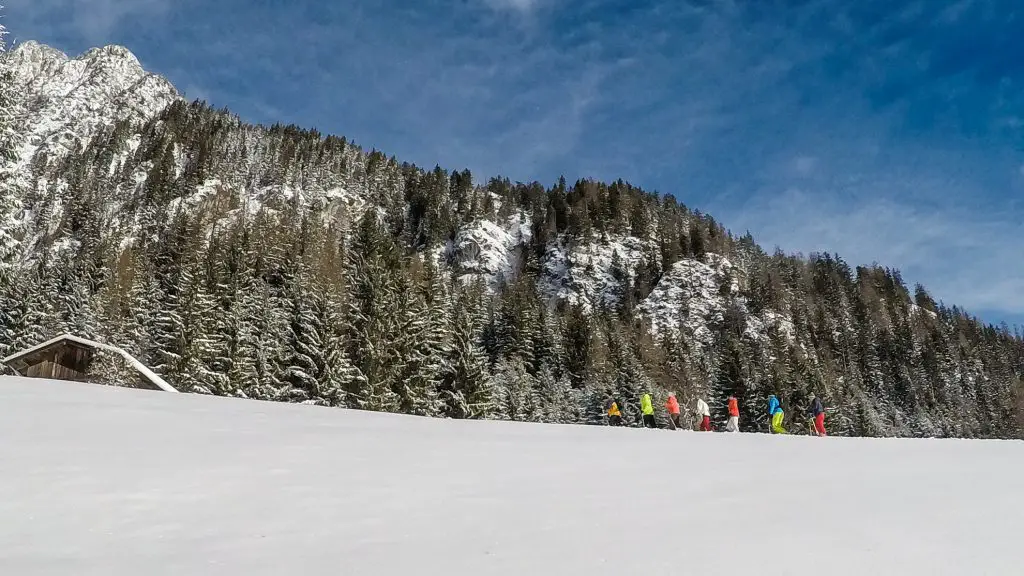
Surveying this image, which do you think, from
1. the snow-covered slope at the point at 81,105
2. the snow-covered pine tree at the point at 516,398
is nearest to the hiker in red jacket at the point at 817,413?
the snow-covered pine tree at the point at 516,398

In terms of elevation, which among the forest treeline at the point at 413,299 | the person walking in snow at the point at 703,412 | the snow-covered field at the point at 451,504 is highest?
the forest treeline at the point at 413,299

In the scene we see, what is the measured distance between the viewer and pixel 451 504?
7188 mm

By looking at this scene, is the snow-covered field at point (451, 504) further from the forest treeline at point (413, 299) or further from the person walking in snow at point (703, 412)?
the forest treeline at point (413, 299)

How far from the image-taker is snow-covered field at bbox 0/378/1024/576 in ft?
16.5

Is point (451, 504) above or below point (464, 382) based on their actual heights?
below

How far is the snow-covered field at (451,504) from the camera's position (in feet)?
16.5

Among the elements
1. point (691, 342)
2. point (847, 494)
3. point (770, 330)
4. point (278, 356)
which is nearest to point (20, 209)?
point (278, 356)

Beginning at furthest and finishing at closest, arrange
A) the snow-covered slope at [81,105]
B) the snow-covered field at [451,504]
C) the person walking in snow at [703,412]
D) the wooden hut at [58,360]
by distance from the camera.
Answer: the snow-covered slope at [81,105], the wooden hut at [58,360], the person walking in snow at [703,412], the snow-covered field at [451,504]

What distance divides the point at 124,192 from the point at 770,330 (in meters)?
154

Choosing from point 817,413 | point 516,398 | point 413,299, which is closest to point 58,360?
point 413,299

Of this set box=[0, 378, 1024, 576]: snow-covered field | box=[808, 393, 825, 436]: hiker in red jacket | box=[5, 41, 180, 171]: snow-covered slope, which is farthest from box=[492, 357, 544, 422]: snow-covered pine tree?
box=[5, 41, 180, 171]: snow-covered slope

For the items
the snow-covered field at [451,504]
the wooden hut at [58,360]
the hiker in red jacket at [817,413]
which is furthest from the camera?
the wooden hut at [58,360]

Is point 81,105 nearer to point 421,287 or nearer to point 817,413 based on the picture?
point 421,287

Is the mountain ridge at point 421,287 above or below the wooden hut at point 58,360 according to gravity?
above
